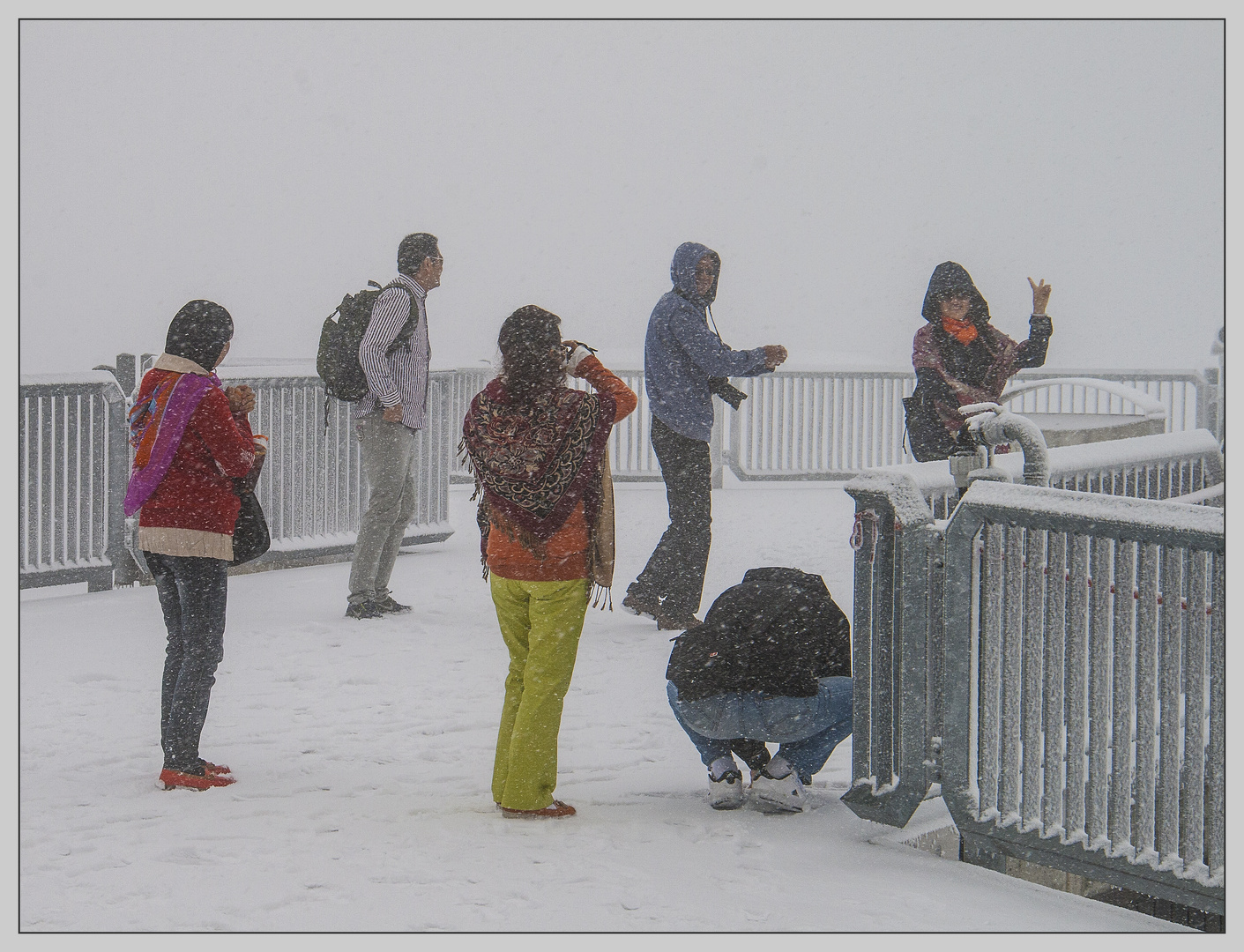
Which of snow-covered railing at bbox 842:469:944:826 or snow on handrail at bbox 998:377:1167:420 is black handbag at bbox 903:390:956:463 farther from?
snow-covered railing at bbox 842:469:944:826

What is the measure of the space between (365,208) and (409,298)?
3860 centimetres

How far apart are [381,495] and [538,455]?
318 centimetres

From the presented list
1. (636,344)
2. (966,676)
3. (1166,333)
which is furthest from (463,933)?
(1166,333)

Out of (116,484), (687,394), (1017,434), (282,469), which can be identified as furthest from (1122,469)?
(116,484)

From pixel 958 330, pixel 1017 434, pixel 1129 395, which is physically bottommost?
pixel 1017 434

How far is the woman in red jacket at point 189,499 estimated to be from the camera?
14.8ft

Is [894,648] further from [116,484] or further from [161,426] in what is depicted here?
[116,484]

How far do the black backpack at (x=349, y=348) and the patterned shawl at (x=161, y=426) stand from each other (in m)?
2.52

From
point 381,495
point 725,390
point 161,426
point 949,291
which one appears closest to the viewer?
point 161,426

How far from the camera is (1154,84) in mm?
46594

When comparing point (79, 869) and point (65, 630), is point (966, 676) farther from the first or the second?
point (65, 630)

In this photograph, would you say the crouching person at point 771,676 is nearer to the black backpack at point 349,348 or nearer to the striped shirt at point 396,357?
the striped shirt at point 396,357

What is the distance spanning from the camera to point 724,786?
443 centimetres

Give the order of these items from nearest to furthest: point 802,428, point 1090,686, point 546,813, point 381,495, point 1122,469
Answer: point 1090,686 < point 546,813 < point 1122,469 < point 381,495 < point 802,428
